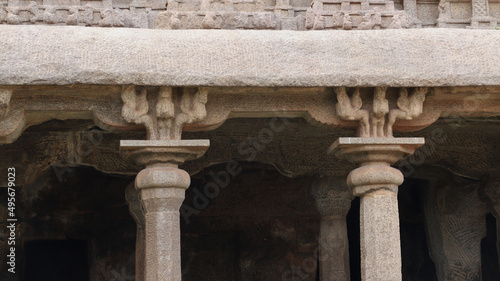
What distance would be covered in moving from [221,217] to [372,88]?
10.1ft

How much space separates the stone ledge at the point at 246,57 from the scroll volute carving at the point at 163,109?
0.72 ft

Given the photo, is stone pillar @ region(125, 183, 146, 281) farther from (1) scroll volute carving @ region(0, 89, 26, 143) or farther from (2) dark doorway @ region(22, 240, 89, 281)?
(2) dark doorway @ region(22, 240, 89, 281)

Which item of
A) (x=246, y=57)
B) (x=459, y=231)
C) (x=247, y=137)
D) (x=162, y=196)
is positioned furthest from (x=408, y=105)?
(x=459, y=231)

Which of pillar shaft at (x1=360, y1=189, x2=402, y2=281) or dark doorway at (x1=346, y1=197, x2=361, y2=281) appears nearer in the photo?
pillar shaft at (x1=360, y1=189, x2=402, y2=281)

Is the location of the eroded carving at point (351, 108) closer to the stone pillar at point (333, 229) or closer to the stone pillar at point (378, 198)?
the stone pillar at point (378, 198)

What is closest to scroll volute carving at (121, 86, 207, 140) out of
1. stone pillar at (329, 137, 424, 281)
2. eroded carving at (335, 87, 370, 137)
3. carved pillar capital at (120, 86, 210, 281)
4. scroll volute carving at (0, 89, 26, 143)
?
carved pillar capital at (120, 86, 210, 281)

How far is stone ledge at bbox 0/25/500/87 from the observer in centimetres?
517

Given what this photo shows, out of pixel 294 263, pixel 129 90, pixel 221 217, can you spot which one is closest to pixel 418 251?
pixel 294 263

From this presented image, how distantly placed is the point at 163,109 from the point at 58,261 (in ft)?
12.5

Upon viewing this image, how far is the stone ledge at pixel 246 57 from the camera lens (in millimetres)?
5168

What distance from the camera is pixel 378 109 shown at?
5.64 m

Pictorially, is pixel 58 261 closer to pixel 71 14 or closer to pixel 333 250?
pixel 333 250

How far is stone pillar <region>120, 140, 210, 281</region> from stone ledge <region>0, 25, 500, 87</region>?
0.46 m

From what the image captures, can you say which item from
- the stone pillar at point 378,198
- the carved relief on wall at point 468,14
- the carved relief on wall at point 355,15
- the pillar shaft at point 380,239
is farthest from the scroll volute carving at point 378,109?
the carved relief on wall at point 468,14
